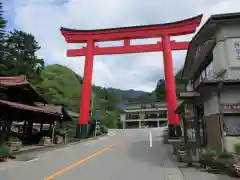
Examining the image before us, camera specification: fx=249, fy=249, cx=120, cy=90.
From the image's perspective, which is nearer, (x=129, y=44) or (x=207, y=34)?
(x=207, y=34)

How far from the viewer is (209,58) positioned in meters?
14.1

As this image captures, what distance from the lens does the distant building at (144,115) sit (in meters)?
76.5

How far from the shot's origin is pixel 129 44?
2709 cm

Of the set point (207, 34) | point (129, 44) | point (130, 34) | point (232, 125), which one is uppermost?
point (130, 34)

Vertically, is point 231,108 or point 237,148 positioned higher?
point 231,108

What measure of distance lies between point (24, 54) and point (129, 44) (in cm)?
3067

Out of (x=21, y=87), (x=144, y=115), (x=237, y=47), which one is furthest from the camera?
(x=144, y=115)

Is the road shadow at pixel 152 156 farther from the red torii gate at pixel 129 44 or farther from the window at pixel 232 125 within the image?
the red torii gate at pixel 129 44

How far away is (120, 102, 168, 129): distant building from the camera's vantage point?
76.5m

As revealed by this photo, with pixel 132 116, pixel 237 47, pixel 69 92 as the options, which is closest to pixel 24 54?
pixel 69 92

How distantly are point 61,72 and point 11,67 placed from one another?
101ft

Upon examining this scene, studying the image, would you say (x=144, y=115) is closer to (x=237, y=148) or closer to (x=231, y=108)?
(x=231, y=108)

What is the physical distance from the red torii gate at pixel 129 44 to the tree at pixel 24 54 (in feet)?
59.3

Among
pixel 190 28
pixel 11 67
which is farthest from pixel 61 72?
pixel 190 28
